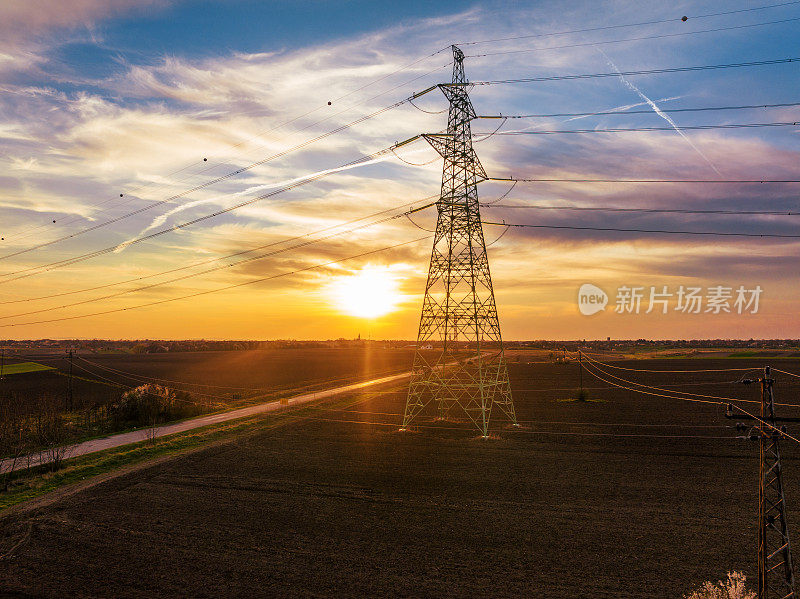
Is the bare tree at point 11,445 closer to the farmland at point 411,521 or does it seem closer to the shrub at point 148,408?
the farmland at point 411,521

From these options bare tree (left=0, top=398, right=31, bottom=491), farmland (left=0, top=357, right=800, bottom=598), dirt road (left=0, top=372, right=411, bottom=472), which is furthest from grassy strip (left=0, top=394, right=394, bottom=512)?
farmland (left=0, top=357, right=800, bottom=598)

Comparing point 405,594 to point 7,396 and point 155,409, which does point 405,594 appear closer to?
point 155,409

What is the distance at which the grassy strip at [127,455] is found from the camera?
27.6 m

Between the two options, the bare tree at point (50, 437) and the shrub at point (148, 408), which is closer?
the bare tree at point (50, 437)

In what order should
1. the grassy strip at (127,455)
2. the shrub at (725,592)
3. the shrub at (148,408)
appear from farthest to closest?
the shrub at (148,408) < the grassy strip at (127,455) < the shrub at (725,592)

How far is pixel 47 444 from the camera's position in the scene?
130 ft

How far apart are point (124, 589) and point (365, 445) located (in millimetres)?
21965

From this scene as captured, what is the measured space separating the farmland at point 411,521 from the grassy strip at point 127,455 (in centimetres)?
304

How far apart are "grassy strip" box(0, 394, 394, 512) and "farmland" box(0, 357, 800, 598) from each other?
3.04 metres

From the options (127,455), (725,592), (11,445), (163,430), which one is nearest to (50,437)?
(11,445)

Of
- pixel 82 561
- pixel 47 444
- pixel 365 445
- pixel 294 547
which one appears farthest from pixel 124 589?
pixel 47 444

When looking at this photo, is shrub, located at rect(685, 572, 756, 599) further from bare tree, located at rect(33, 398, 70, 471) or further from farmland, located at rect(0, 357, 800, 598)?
bare tree, located at rect(33, 398, 70, 471)

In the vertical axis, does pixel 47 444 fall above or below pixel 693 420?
below

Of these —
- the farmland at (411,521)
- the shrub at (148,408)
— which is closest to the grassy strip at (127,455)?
the farmland at (411,521)
